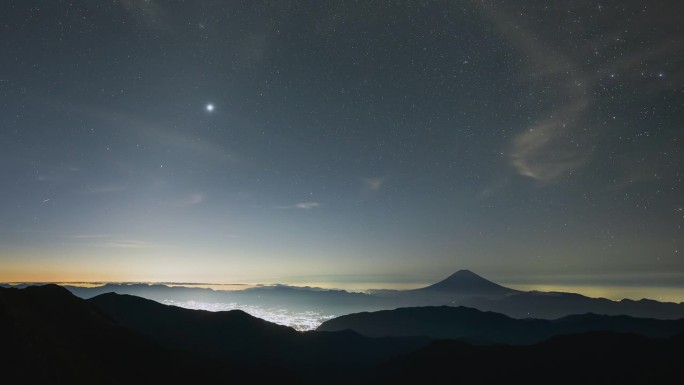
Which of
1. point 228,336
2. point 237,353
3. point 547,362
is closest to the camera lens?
point 547,362

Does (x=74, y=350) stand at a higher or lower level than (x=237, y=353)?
higher

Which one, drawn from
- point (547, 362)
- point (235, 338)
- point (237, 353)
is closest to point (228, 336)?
point (235, 338)

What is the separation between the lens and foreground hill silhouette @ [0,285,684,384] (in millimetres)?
63938

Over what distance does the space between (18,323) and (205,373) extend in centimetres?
4670

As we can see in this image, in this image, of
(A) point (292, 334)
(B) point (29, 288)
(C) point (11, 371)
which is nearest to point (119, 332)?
(B) point (29, 288)

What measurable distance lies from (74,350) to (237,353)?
265 feet

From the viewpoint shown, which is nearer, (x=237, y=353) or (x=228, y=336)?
(x=237, y=353)

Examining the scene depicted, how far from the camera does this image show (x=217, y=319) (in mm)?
163000

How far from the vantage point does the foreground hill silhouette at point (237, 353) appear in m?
63.9

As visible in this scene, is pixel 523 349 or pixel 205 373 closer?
pixel 205 373

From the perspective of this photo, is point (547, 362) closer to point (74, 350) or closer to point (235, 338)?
point (235, 338)

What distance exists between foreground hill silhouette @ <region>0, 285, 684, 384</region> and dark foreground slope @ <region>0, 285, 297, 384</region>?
21 centimetres

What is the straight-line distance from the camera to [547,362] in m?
137

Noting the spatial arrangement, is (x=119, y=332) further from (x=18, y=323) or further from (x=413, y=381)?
(x=413, y=381)
